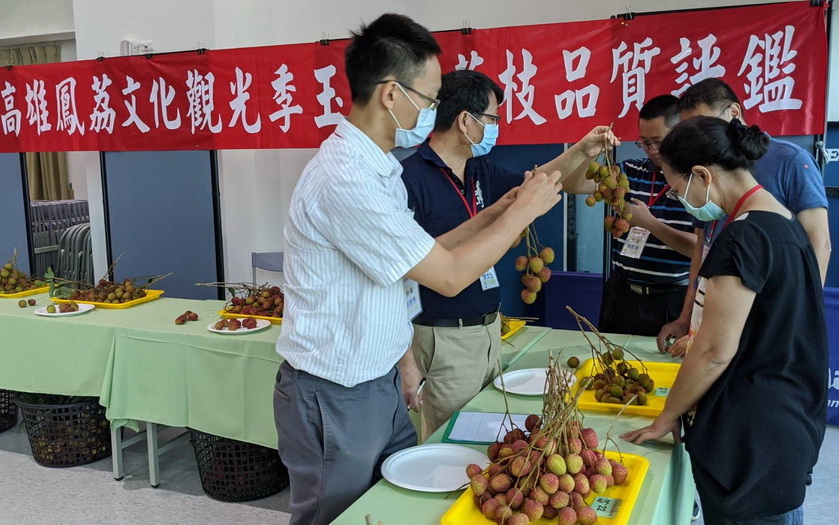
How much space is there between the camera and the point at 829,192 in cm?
442

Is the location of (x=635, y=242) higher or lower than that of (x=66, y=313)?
higher

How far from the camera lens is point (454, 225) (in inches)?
82.6

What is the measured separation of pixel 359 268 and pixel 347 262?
0.09 ft

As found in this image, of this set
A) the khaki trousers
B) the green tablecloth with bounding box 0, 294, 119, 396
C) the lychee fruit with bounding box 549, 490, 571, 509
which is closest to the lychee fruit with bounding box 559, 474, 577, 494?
the lychee fruit with bounding box 549, 490, 571, 509

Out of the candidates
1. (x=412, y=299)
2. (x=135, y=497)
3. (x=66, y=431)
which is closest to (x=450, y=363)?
(x=412, y=299)

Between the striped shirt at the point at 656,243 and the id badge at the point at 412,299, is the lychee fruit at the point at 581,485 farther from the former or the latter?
the striped shirt at the point at 656,243

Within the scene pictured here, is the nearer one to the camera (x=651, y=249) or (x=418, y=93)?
(x=418, y=93)

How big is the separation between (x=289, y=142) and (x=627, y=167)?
6.73 feet

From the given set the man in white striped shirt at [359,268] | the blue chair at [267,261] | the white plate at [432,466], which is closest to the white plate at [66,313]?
the blue chair at [267,261]

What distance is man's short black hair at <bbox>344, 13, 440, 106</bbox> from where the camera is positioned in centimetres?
144

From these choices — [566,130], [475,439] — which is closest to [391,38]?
[475,439]

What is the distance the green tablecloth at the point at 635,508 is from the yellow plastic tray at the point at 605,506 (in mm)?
28

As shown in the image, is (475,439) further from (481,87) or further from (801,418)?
(481,87)

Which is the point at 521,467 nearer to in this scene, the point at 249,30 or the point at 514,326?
the point at 514,326
